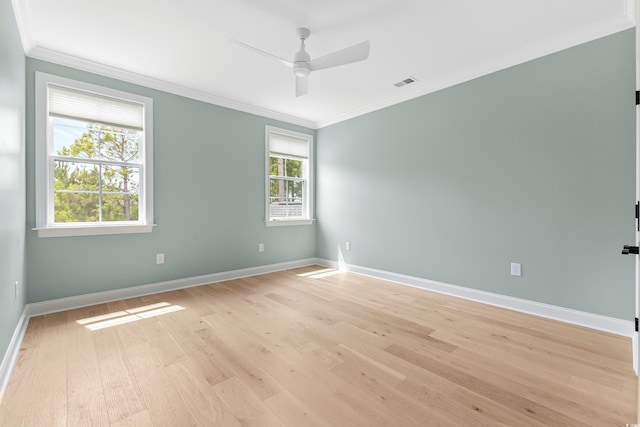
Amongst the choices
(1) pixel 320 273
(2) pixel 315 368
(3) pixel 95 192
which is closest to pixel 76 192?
(3) pixel 95 192

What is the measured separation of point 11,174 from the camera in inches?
79.9

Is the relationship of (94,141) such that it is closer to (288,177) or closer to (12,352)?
(12,352)

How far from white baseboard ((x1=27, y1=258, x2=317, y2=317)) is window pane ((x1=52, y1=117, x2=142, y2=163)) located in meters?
1.49

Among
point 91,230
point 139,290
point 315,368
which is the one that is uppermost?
point 91,230

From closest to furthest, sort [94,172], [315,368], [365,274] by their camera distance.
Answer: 1. [315,368]
2. [94,172]
3. [365,274]

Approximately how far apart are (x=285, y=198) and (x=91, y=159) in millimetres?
2616

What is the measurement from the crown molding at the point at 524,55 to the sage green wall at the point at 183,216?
204 cm

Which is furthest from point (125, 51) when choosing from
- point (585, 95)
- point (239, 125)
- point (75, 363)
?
point (585, 95)

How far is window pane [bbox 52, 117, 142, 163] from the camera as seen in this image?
9.61ft

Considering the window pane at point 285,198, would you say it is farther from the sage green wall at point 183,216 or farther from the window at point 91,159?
the window at point 91,159

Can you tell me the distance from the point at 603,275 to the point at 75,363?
4.10m

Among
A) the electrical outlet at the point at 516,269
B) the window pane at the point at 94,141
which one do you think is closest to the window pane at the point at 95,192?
the window pane at the point at 94,141

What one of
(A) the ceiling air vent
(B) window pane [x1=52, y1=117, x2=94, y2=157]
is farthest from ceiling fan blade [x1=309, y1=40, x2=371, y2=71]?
(B) window pane [x1=52, y1=117, x2=94, y2=157]

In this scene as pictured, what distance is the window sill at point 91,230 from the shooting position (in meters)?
2.79
